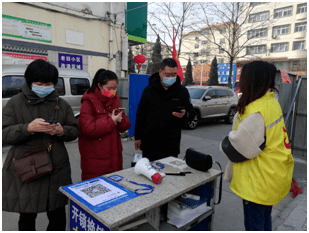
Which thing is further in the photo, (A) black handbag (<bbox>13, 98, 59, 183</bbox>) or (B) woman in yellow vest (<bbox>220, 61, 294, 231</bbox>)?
(A) black handbag (<bbox>13, 98, 59, 183</bbox>)

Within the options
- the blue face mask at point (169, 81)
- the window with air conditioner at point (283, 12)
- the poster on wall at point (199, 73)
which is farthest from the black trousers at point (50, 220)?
the window with air conditioner at point (283, 12)

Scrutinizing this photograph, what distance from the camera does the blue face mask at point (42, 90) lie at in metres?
1.76

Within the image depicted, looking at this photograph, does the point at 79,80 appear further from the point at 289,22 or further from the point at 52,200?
the point at 289,22

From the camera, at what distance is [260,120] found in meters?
1.54

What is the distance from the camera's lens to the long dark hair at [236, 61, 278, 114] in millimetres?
1594

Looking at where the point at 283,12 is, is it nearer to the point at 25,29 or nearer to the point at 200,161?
the point at 25,29

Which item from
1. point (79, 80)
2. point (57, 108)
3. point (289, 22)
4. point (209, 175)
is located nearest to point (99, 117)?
point (57, 108)

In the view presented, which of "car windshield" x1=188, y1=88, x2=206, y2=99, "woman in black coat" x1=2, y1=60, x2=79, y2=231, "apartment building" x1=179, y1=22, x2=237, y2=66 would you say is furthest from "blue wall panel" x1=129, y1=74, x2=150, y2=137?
"apartment building" x1=179, y1=22, x2=237, y2=66

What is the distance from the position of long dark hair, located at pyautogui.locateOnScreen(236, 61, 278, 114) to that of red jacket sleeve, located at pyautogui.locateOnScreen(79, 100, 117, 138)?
1.22 metres

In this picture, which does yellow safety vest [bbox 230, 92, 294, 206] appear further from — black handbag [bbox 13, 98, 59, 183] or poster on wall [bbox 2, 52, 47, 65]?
poster on wall [bbox 2, 52, 47, 65]

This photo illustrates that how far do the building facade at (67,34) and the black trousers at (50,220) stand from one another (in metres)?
6.84

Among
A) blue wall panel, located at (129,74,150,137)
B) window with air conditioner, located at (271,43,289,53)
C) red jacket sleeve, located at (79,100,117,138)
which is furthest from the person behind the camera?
window with air conditioner, located at (271,43,289,53)

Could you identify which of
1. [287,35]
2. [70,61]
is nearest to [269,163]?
[70,61]

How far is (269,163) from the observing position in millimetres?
1585
